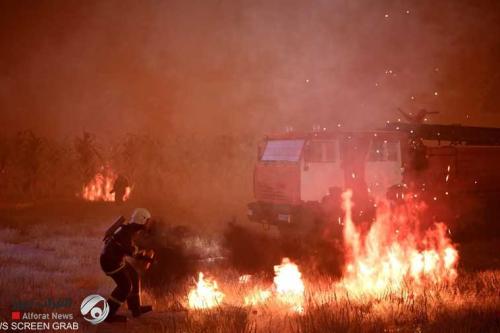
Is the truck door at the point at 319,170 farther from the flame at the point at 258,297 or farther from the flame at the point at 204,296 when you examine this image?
the flame at the point at 204,296

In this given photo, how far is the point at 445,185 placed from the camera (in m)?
12.2

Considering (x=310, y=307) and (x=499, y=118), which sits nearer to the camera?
(x=310, y=307)

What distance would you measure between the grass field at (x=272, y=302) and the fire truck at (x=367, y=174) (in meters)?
1.88

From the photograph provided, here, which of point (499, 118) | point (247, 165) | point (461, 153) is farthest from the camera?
point (499, 118)

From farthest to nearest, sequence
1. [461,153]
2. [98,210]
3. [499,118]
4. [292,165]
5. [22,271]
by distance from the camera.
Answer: [499,118], [98,210], [461,153], [292,165], [22,271]

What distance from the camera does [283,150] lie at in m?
12.4

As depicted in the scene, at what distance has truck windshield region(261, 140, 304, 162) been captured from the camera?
471 inches

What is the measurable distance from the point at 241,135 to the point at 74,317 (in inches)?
1055

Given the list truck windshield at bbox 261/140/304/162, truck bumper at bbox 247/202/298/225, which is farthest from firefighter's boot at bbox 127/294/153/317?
truck windshield at bbox 261/140/304/162

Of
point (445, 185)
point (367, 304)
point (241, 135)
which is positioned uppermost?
point (241, 135)

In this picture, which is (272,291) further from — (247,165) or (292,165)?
(247,165)

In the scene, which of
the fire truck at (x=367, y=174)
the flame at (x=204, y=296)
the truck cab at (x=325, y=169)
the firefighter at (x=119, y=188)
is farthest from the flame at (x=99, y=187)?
the flame at (x=204, y=296)

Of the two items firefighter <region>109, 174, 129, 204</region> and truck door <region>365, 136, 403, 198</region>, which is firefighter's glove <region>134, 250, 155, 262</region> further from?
firefighter <region>109, 174, 129, 204</region>

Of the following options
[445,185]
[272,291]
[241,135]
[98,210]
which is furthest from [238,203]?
[272,291]
